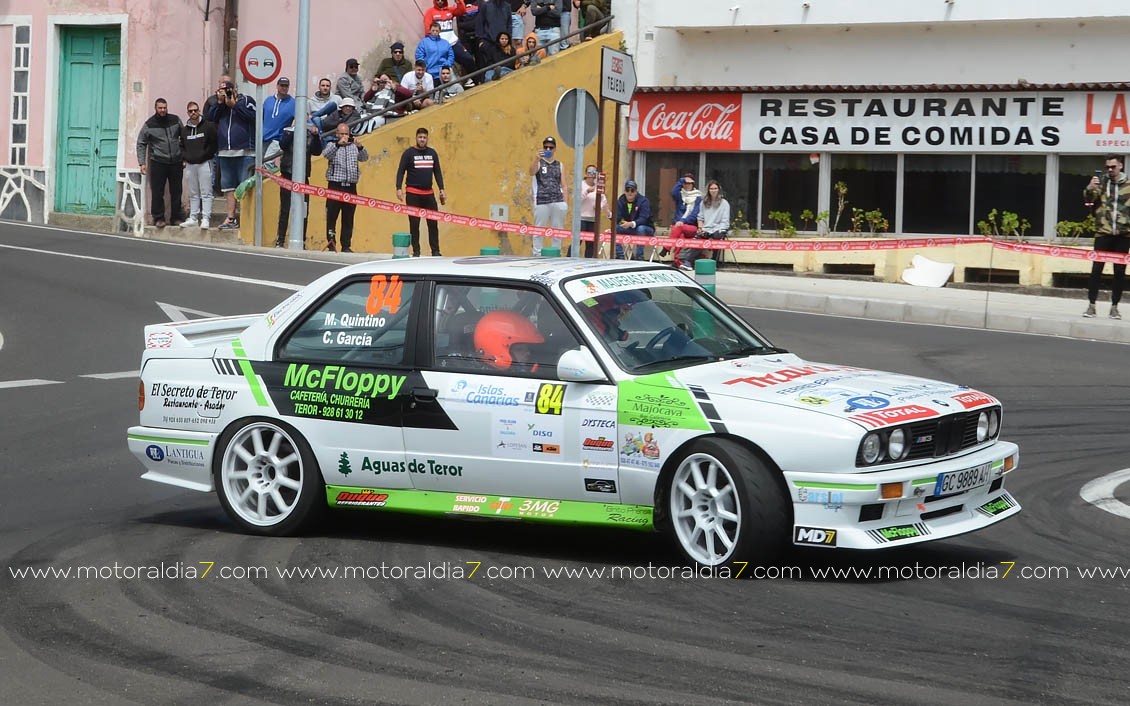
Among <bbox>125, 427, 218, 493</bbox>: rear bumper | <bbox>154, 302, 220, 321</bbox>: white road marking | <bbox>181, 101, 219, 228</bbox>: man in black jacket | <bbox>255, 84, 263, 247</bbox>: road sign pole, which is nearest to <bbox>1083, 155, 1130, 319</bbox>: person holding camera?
<bbox>154, 302, 220, 321</bbox>: white road marking

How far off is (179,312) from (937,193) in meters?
15.1

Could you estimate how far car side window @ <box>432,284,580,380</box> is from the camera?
7520 millimetres

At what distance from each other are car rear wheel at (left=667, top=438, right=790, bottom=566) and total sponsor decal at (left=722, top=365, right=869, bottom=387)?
0.40 metres

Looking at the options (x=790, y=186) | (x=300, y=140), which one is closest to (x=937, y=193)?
(x=790, y=186)

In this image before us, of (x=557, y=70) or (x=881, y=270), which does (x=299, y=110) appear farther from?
(x=881, y=270)

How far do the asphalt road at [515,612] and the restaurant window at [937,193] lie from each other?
17.8 meters

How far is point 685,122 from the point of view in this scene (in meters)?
29.7

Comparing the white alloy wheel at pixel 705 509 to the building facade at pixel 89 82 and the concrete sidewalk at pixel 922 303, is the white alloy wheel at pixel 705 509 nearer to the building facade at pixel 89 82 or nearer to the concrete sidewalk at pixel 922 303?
the concrete sidewalk at pixel 922 303

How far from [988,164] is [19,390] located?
62.0 ft

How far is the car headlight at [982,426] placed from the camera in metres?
7.31

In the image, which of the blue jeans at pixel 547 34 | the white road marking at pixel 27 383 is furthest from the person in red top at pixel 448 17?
the white road marking at pixel 27 383

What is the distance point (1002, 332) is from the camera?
1819 centimetres

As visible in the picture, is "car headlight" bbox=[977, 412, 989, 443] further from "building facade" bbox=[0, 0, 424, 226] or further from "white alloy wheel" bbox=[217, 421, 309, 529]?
"building facade" bbox=[0, 0, 424, 226]

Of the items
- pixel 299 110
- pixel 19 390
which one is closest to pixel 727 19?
pixel 299 110
